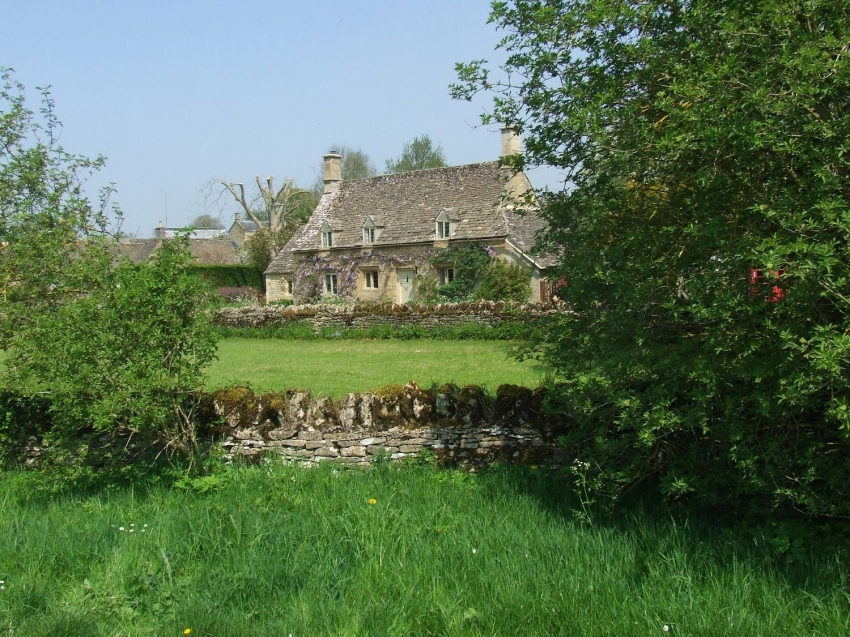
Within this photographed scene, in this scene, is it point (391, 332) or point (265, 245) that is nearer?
point (391, 332)

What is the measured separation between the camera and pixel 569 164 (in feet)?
17.9

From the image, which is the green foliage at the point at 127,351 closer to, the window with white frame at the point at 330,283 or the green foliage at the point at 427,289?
the green foliage at the point at 427,289

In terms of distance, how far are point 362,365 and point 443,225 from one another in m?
18.1

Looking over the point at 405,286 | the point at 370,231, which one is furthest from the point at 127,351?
the point at 370,231

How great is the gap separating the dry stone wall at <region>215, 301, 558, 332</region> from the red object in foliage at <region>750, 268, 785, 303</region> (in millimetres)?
16465

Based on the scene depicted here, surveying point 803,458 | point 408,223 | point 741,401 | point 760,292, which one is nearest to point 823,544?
point 803,458

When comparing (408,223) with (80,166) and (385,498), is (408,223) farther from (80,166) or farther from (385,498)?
(385,498)

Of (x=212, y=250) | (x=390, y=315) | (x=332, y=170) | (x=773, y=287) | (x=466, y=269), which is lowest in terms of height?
(x=390, y=315)

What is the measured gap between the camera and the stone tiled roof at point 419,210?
3162 cm

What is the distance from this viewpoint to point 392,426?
22.8 ft

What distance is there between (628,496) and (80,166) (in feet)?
24.1

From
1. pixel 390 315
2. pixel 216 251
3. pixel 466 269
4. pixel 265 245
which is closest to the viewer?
pixel 390 315

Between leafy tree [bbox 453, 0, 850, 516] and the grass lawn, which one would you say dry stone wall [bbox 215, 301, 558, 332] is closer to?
the grass lawn

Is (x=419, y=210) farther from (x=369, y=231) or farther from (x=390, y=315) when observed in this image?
(x=390, y=315)
